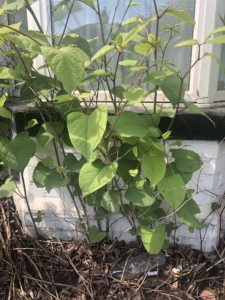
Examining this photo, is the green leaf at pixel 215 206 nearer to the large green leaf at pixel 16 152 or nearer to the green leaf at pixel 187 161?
the green leaf at pixel 187 161

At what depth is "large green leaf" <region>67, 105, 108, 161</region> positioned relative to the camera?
2.53 ft

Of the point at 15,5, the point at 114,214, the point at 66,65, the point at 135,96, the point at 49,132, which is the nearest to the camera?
the point at 66,65

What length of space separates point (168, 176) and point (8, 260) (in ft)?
2.63

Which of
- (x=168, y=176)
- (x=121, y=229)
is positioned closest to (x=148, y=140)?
(x=168, y=176)

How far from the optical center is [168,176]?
43.4 inches

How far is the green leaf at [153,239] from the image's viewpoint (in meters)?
1.14

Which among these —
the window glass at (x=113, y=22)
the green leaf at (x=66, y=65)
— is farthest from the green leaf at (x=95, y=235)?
the green leaf at (x=66, y=65)

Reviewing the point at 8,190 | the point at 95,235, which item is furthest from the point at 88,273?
the point at 8,190

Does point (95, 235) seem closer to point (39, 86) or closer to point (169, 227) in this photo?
point (169, 227)

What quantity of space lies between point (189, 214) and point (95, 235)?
0.43 meters

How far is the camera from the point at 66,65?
69 centimetres

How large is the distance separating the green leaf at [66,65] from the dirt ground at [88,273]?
0.83 metres

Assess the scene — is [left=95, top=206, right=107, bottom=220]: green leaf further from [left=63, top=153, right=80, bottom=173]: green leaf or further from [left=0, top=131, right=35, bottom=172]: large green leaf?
[left=0, top=131, right=35, bottom=172]: large green leaf

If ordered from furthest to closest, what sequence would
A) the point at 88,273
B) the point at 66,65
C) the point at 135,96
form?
1. the point at 88,273
2. the point at 135,96
3. the point at 66,65
